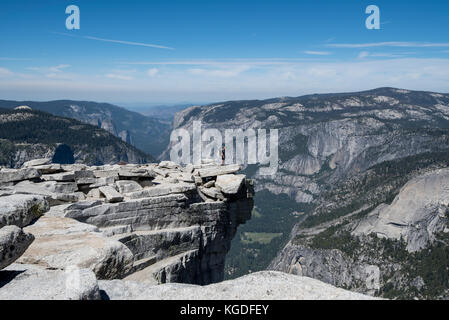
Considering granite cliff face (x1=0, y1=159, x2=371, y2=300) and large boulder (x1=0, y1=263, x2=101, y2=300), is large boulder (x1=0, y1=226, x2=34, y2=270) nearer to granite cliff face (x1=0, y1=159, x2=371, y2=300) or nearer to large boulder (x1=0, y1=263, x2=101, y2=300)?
granite cliff face (x1=0, y1=159, x2=371, y2=300)

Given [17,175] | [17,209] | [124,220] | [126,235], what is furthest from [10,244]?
[17,175]

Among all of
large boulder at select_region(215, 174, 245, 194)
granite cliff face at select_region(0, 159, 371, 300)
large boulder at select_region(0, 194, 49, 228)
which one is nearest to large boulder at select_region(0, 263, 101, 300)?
granite cliff face at select_region(0, 159, 371, 300)

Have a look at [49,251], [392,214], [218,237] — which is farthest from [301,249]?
[49,251]

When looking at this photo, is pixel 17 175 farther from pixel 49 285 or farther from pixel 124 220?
pixel 49 285

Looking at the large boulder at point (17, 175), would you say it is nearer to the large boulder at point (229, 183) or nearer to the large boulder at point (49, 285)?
the large boulder at point (229, 183)

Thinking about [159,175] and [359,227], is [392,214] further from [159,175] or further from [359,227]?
[159,175]

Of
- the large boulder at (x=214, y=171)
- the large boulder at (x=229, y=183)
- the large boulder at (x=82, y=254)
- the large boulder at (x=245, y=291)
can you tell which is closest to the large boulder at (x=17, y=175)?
the large boulder at (x=82, y=254)
